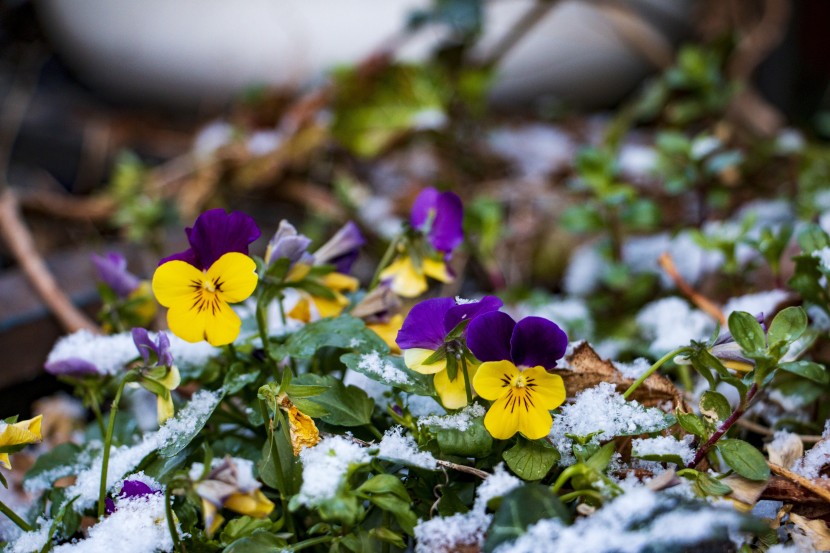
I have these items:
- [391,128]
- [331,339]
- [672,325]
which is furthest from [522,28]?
[331,339]

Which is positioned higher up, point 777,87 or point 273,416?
point 273,416

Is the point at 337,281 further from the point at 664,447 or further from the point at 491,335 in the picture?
the point at 664,447

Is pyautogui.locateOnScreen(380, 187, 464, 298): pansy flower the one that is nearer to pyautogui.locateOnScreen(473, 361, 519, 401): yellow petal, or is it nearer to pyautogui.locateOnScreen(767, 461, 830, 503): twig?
pyautogui.locateOnScreen(473, 361, 519, 401): yellow petal

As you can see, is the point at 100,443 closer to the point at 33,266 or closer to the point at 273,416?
the point at 273,416

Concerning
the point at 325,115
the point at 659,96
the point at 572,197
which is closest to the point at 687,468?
the point at 572,197

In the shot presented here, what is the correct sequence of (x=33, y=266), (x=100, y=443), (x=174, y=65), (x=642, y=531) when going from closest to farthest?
1. (x=642, y=531)
2. (x=100, y=443)
3. (x=33, y=266)
4. (x=174, y=65)

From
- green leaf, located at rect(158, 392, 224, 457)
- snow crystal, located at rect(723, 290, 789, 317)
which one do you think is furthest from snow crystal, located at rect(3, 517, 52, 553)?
snow crystal, located at rect(723, 290, 789, 317)

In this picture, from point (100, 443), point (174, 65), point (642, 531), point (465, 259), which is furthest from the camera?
point (174, 65)
